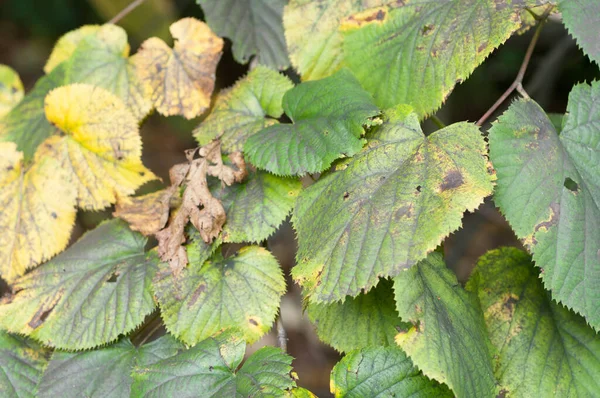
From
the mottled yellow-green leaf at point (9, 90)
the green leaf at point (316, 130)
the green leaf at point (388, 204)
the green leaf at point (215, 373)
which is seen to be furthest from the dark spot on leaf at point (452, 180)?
the mottled yellow-green leaf at point (9, 90)

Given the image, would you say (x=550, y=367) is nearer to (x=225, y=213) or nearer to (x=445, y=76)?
(x=445, y=76)

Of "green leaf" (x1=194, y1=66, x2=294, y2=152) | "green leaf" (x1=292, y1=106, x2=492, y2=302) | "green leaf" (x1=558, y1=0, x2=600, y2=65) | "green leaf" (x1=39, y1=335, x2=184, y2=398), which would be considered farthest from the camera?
"green leaf" (x1=194, y1=66, x2=294, y2=152)

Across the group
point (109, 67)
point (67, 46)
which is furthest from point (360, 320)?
point (67, 46)

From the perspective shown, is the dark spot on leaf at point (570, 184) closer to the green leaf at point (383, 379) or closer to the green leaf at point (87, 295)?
the green leaf at point (383, 379)

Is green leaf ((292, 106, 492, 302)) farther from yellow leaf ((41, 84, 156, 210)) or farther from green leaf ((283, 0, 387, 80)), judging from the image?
yellow leaf ((41, 84, 156, 210))

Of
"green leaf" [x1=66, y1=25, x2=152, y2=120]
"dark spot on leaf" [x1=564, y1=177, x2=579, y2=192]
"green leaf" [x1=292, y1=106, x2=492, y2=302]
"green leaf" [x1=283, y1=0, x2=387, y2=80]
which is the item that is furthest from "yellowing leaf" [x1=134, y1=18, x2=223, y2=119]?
"dark spot on leaf" [x1=564, y1=177, x2=579, y2=192]

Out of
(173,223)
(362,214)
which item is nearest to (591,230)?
(362,214)

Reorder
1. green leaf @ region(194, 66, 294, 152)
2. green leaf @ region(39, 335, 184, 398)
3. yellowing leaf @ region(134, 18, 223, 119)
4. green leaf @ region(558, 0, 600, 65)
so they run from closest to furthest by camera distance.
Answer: green leaf @ region(558, 0, 600, 65), green leaf @ region(39, 335, 184, 398), green leaf @ region(194, 66, 294, 152), yellowing leaf @ region(134, 18, 223, 119)
